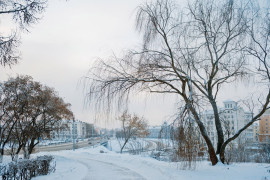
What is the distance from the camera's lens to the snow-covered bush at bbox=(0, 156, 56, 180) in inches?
348

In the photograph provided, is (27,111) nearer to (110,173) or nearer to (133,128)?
(110,173)

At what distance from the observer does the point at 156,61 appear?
9.79m

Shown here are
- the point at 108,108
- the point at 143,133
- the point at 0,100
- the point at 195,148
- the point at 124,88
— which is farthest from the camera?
the point at 143,133

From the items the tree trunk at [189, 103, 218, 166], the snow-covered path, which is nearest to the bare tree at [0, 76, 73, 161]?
the snow-covered path

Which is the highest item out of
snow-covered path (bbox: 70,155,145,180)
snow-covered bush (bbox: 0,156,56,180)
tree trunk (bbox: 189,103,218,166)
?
tree trunk (bbox: 189,103,218,166)

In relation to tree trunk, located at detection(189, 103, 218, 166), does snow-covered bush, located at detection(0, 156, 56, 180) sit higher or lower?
lower

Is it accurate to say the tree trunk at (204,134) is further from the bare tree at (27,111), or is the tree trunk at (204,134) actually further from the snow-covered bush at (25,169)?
the bare tree at (27,111)

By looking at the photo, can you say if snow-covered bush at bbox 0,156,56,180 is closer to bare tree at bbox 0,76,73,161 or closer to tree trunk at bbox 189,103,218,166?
tree trunk at bbox 189,103,218,166

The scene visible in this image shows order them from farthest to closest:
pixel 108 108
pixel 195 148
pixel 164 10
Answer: pixel 164 10 → pixel 195 148 → pixel 108 108

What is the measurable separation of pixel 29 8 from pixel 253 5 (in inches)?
317

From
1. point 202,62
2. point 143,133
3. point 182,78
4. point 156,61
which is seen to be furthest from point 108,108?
point 143,133

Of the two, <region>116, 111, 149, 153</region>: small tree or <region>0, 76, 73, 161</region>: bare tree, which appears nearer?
<region>0, 76, 73, 161</region>: bare tree

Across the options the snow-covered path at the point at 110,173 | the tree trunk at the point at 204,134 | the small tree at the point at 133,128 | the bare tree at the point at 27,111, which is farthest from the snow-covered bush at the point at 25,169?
the small tree at the point at 133,128

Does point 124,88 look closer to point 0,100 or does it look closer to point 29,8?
point 29,8
